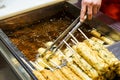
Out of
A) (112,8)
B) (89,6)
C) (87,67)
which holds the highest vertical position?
(89,6)

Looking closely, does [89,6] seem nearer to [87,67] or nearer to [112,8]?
[87,67]

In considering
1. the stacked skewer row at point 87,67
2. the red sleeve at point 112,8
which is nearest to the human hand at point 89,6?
the stacked skewer row at point 87,67

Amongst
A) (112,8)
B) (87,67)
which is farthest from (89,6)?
(112,8)

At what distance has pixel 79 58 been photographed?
156cm

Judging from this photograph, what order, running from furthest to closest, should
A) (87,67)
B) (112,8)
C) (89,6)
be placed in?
(112,8)
(89,6)
(87,67)

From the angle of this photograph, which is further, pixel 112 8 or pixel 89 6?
pixel 112 8

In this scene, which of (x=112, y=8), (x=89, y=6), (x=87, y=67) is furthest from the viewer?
(x=112, y=8)

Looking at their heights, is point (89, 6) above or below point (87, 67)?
above

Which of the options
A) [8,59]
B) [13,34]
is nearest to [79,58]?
[8,59]

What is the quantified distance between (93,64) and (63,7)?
123 centimetres

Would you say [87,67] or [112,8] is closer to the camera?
[87,67]

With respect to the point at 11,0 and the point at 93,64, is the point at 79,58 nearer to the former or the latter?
the point at 93,64

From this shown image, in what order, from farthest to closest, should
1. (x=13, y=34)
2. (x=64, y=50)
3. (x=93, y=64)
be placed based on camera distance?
(x=13, y=34) < (x=64, y=50) < (x=93, y=64)

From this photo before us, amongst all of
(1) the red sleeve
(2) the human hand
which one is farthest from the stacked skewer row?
(1) the red sleeve
